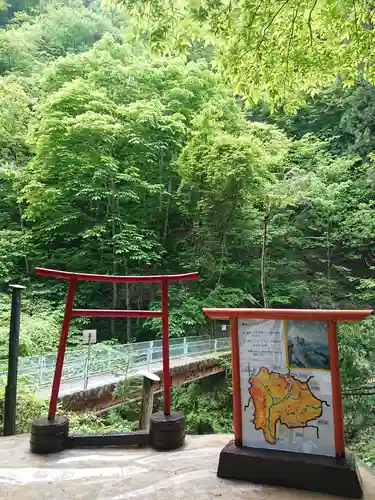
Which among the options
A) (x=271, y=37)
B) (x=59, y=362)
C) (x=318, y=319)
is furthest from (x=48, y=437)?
(x=271, y=37)

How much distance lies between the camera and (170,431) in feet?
8.58

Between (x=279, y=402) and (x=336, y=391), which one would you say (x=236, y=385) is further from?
(x=336, y=391)

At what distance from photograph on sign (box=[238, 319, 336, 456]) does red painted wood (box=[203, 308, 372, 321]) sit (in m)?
0.05

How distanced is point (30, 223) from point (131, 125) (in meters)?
5.69

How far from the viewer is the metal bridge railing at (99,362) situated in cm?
622

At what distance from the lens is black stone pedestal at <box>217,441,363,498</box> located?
180 cm

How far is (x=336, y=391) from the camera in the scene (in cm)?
192

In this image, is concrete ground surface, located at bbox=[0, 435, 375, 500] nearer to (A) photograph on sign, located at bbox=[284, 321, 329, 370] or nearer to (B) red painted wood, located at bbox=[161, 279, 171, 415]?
(B) red painted wood, located at bbox=[161, 279, 171, 415]

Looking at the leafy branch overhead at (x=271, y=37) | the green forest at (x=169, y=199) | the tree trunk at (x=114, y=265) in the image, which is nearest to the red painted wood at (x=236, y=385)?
the leafy branch overhead at (x=271, y=37)

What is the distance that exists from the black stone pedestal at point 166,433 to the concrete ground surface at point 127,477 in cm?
6

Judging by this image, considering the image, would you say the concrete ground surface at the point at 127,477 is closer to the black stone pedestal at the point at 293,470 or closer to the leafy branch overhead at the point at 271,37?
the black stone pedestal at the point at 293,470

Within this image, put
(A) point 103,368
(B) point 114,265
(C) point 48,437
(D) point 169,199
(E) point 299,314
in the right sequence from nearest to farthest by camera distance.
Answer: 1. (E) point 299,314
2. (C) point 48,437
3. (A) point 103,368
4. (B) point 114,265
5. (D) point 169,199

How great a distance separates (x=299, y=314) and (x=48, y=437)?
2.02 m

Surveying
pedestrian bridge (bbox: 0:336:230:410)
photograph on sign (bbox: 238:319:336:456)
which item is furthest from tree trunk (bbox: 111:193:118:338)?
photograph on sign (bbox: 238:319:336:456)
